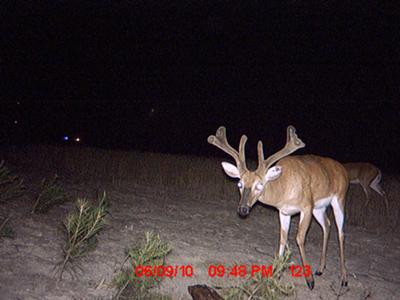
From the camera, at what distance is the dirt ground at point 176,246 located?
484 centimetres

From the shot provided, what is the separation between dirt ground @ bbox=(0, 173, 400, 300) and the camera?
4840mm

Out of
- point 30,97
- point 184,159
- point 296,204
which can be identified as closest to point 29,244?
point 296,204

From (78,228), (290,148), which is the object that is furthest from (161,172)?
(78,228)

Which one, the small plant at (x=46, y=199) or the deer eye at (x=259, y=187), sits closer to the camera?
the deer eye at (x=259, y=187)

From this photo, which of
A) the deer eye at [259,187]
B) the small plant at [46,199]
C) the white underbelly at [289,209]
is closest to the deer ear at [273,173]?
the deer eye at [259,187]

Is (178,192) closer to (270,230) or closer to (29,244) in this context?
(270,230)

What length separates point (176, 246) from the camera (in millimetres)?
6625

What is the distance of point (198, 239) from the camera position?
721 cm

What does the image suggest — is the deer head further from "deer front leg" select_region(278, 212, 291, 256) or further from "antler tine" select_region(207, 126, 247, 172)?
"deer front leg" select_region(278, 212, 291, 256)

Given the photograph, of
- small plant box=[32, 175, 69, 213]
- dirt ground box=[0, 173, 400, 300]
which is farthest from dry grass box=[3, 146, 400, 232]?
small plant box=[32, 175, 69, 213]

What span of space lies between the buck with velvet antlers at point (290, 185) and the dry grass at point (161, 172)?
3.29 metres

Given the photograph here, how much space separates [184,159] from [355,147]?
1749 cm

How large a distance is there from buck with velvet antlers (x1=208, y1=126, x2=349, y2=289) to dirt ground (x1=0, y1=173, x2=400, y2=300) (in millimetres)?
602

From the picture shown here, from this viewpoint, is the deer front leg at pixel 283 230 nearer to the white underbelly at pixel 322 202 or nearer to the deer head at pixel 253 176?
the white underbelly at pixel 322 202
